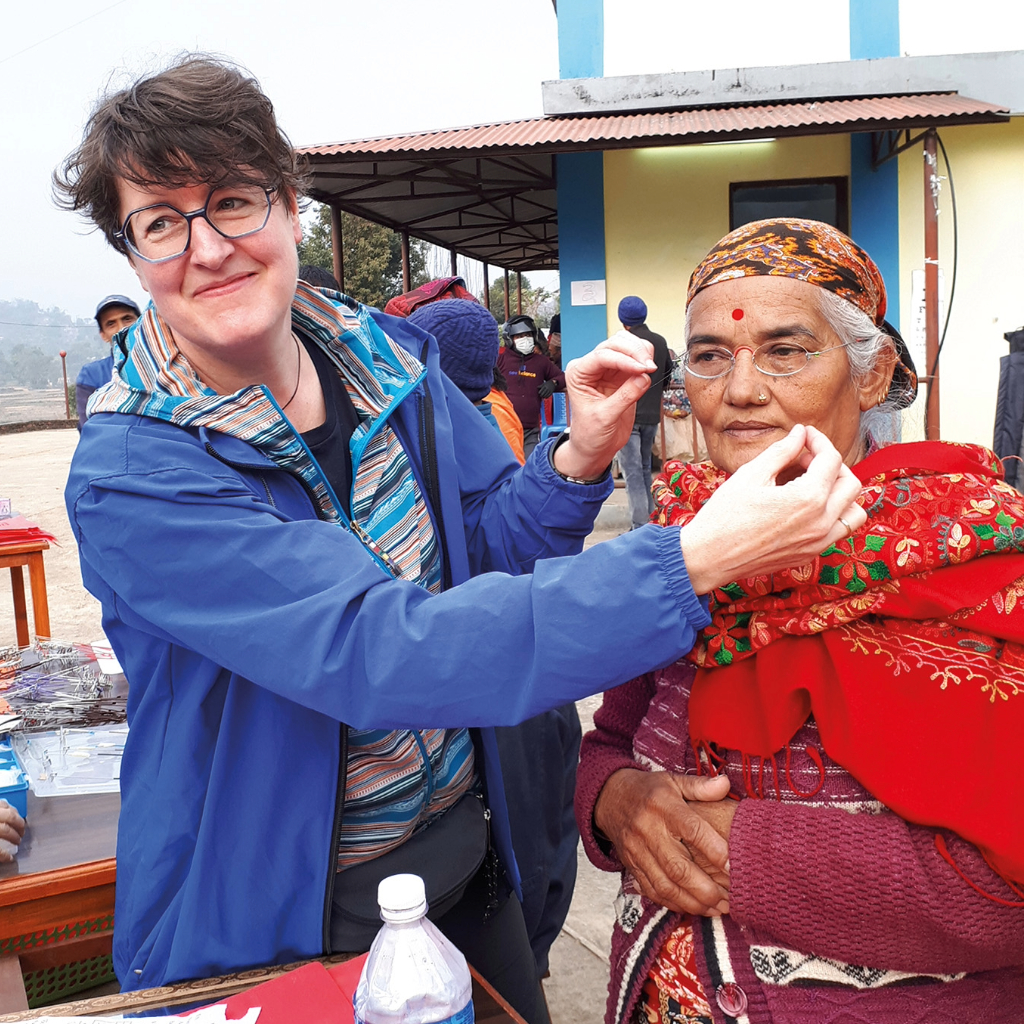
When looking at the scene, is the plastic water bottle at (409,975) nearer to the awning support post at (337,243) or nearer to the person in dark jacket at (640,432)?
the person in dark jacket at (640,432)

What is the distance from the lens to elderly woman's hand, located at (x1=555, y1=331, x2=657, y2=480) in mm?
1525

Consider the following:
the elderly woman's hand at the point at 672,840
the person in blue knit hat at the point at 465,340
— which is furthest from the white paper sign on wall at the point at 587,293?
the elderly woman's hand at the point at 672,840

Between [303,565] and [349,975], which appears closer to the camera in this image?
[303,565]

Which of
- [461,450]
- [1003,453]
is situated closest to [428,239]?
[1003,453]

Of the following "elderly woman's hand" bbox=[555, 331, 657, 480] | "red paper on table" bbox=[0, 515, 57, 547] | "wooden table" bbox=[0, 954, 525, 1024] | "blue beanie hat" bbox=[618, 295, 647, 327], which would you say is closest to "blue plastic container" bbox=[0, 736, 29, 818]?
"wooden table" bbox=[0, 954, 525, 1024]

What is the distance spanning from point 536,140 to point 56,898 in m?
7.98

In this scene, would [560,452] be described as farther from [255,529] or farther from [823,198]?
[823,198]

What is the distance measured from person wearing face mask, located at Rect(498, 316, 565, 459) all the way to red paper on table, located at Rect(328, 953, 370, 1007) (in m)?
8.84

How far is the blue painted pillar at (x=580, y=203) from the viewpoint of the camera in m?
9.84

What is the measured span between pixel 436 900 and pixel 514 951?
15.4 inches

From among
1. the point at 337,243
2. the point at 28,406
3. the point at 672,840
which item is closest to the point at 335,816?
the point at 672,840

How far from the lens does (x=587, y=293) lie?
1000 centimetres

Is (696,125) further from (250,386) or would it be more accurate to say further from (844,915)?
(844,915)

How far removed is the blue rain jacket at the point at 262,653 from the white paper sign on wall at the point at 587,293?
29.5 feet
